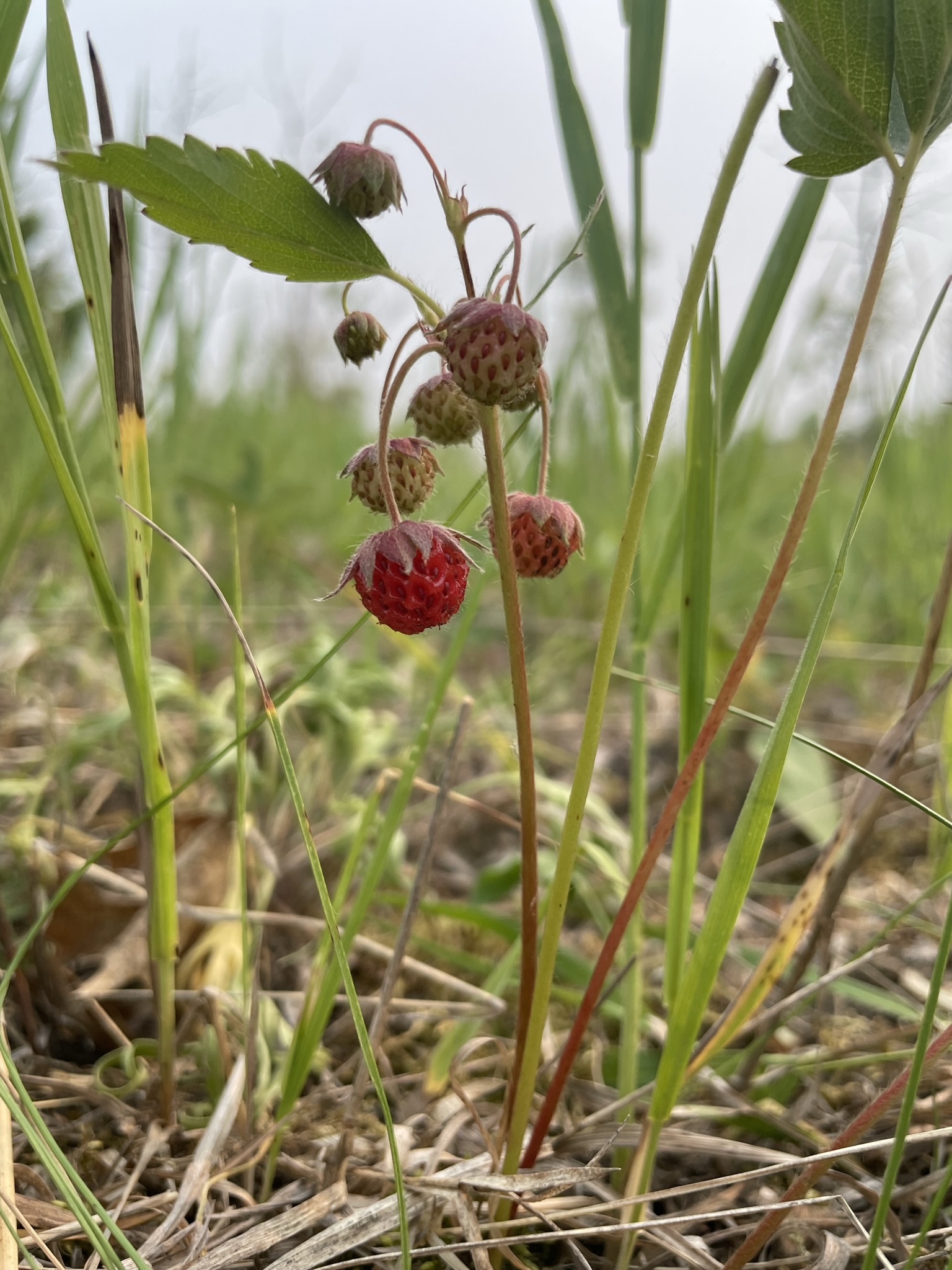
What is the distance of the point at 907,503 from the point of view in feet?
6.65

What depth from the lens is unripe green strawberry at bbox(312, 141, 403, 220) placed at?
64cm

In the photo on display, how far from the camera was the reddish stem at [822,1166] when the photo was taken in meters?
0.69

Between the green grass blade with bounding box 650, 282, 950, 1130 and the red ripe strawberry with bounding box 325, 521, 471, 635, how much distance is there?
0.26m

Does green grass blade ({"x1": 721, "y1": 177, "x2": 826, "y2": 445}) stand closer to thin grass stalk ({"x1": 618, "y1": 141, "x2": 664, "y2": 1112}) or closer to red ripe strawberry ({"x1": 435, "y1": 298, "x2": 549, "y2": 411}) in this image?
thin grass stalk ({"x1": 618, "y1": 141, "x2": 664, "y2": 1112})

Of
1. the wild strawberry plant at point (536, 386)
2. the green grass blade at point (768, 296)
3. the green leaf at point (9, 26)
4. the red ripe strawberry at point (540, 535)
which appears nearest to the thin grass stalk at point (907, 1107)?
the wild strawberry plant at point (536, 386)

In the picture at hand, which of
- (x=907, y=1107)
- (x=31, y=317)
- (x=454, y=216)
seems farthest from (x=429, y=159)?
(x=907, y=1107)

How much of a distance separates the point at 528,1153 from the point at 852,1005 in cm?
71

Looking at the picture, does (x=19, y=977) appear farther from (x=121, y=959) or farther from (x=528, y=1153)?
(x=528, y=1153)

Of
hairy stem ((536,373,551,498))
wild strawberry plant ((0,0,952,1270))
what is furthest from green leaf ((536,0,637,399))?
hairy stem ((536,373,551,498))

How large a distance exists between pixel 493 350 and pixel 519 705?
0.27m

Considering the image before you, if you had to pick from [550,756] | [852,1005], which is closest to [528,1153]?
[852,1005]

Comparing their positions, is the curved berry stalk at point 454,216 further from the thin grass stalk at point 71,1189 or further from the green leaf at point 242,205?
the thin grass stalk at point 71,1189

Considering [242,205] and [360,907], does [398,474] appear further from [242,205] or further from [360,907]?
[360,907]

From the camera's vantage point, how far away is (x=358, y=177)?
25.1 inches
